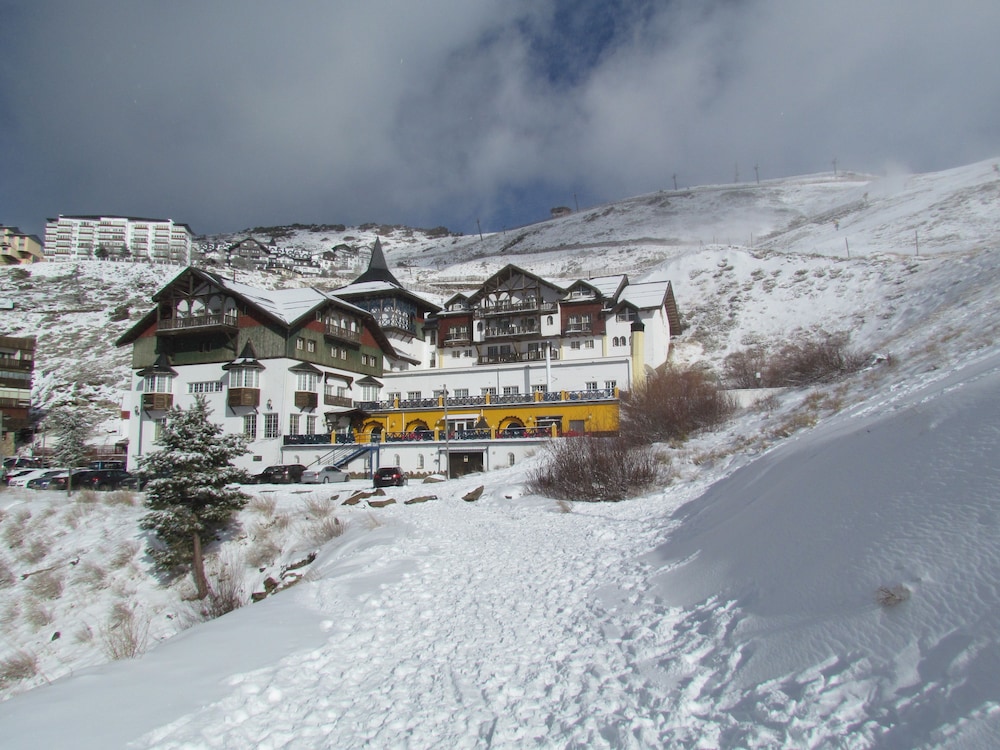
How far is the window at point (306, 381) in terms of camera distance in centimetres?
4341

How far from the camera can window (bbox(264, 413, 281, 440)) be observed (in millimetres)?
42531

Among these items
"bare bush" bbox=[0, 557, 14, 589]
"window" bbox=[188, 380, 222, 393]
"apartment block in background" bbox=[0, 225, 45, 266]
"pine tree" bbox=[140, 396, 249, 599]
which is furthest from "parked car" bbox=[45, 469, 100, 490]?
"apartment block in background" bbox=[0, 225, 45, 266]

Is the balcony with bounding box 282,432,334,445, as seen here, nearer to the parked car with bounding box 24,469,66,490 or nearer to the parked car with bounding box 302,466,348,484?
the parked car with bounding box 302,466,348,484

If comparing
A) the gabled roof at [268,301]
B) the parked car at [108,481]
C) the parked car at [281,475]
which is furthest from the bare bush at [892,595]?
the gabled roof at [268,301]

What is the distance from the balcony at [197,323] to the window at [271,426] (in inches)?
284

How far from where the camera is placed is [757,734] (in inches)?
170

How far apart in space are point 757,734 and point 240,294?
4555cm

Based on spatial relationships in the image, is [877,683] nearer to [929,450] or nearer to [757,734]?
[757,734]

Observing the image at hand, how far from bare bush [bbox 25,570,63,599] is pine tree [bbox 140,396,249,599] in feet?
11.5

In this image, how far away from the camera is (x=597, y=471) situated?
21578mm

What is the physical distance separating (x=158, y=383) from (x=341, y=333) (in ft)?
44.9

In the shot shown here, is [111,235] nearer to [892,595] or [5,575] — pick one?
[5,575]

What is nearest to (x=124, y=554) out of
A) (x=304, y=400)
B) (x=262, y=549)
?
(x=262, y=549)

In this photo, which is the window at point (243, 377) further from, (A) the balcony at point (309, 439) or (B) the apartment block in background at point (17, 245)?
(B) the apartment block in background at point (17, 245)
